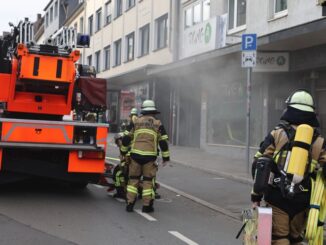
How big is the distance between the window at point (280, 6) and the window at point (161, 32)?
379 inches

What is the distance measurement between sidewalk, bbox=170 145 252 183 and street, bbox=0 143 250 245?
1.34 meters

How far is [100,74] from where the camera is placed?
36.4m

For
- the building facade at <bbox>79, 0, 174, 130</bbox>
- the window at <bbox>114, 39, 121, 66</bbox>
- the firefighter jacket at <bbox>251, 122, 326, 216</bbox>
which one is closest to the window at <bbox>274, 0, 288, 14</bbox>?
the building facade at <bbox>79, 0, 174, 130</bbox>

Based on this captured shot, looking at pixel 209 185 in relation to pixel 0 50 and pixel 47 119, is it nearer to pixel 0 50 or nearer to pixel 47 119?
pixel 47 119

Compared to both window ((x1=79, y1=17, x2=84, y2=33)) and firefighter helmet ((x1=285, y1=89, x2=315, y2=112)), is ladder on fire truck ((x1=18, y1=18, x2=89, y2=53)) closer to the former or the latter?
firefighter helmet ((x1=285, y1=89, x2=315, y2=112))

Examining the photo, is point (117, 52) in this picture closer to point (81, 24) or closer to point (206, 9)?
point (81, 24)

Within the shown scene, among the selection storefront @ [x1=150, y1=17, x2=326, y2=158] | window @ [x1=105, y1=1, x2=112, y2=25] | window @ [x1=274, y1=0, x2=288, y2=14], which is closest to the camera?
storefront @ [x1=150, y1=17, x2=326, y2=158]

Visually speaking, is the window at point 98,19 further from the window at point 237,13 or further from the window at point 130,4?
the window at point 237,13

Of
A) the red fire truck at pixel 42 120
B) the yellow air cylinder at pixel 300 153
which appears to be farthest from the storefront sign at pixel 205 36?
the yellow air cylinder at pixel 300 153

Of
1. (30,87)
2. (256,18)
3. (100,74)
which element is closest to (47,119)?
(30,87)

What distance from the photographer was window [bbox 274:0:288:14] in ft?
48.3

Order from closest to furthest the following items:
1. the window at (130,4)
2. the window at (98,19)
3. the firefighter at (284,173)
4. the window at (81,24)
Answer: the firefighter at (284,173) → the window at (130,4) → the window at (98,19) → the window at (81,24)

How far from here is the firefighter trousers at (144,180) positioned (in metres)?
8.33

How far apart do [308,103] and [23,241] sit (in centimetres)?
370
